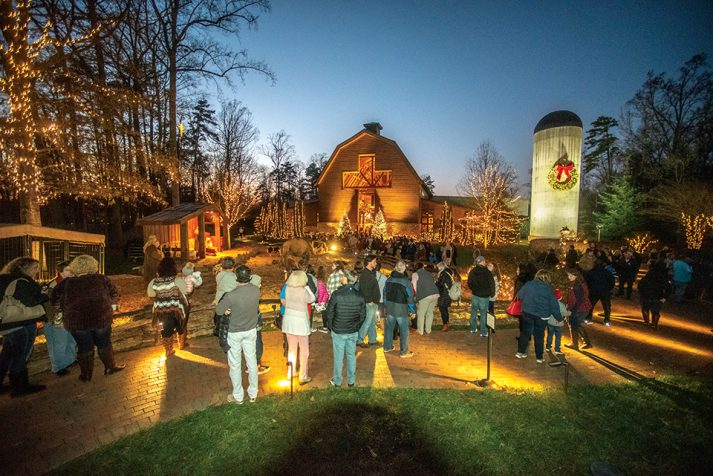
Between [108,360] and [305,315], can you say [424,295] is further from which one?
[108,360]

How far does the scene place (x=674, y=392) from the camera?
540 cm

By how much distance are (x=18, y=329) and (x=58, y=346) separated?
30.8 inches

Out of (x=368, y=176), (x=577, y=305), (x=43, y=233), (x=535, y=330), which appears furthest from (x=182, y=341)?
(x=368, y=176)

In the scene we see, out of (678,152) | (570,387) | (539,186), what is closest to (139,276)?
(570,387)

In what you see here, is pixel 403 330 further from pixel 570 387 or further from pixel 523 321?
pixel 570 387

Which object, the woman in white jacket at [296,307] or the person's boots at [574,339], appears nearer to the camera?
the woman in white jacket at [296,307]

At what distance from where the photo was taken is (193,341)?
7418 millimetres

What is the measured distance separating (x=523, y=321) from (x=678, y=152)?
2900 cm

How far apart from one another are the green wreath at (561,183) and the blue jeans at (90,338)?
25.7 meters

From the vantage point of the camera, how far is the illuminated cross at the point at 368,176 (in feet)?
98.7

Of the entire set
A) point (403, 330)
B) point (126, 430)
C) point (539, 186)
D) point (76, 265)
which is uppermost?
point (539, 186)

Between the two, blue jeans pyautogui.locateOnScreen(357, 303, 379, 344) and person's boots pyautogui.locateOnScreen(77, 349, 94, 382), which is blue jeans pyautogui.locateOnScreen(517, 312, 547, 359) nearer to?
blue jeans pyautogui.locateOnScreen(357, 303, 379, 344)

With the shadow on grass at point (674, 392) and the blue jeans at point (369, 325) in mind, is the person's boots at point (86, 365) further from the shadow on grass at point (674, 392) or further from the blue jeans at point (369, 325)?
the shadow on grass at point (674, 392)

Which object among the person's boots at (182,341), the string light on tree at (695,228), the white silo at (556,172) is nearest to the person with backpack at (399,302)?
the person's boots at (182,341)
